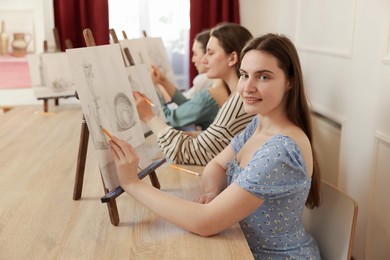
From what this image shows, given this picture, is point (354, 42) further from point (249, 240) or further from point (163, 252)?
point (163, 252)

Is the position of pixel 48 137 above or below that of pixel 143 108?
below

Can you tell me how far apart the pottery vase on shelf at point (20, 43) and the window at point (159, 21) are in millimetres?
664

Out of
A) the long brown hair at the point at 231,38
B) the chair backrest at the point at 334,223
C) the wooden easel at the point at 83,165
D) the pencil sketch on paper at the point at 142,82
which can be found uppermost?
the long brown hair at the point at 231,38

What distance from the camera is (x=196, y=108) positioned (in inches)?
89.2

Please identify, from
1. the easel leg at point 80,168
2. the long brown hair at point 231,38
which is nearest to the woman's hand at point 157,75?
the long brown hair at point 231,38

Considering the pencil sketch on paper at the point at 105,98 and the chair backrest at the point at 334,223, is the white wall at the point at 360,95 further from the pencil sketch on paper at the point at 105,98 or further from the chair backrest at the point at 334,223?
the pencil sketch on paper at the point at 105,98

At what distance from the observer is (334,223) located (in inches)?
53.3

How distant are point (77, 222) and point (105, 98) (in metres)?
0.36

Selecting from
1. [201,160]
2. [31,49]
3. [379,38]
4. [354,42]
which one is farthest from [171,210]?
[31,49]

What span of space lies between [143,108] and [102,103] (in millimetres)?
405

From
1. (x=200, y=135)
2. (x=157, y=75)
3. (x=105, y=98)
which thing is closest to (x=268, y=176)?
(x=105, y=98)

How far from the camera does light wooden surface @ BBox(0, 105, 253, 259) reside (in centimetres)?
115

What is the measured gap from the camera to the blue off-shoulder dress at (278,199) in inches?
46.1

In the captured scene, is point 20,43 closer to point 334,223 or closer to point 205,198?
point 205,198
